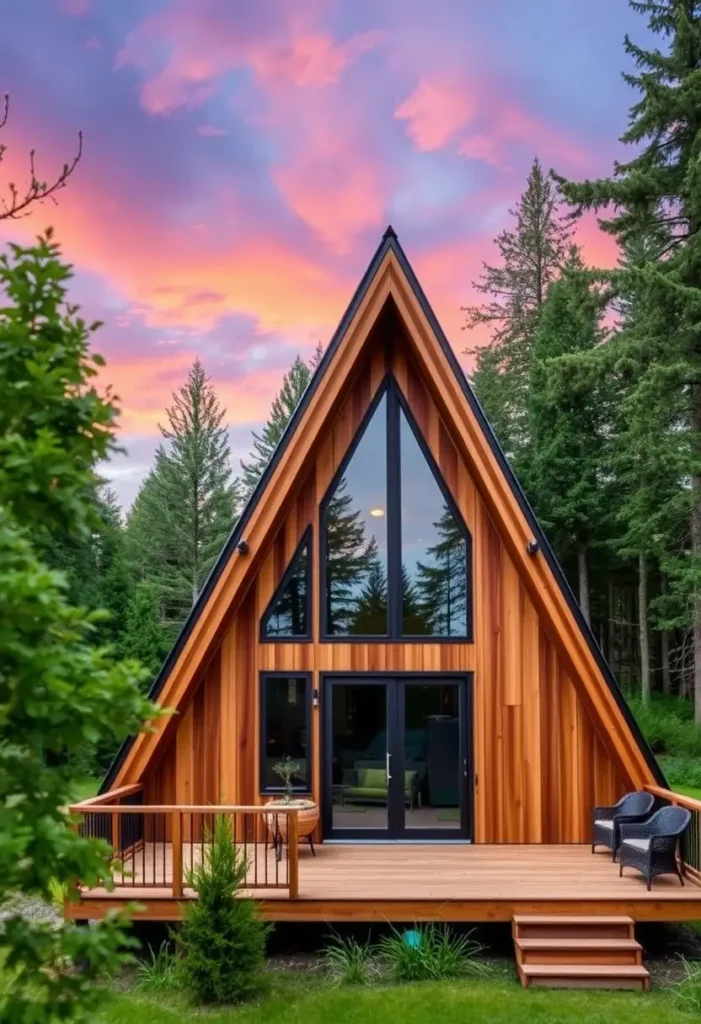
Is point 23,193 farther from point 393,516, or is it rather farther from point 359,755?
point 359,755

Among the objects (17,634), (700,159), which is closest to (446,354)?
(17,634)

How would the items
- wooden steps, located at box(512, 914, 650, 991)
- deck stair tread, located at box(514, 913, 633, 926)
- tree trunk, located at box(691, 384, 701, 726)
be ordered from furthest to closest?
tree trunk, located at box(691, 384, 701, 726) < deck stair tread, located at box(514, 913, 633, 926) < wooden steps, located at box(512, 914, 650, 991)

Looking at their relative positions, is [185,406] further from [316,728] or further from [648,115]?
[316,728]

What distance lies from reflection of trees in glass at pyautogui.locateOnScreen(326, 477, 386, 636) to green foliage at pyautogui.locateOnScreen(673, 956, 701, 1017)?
4.88 m

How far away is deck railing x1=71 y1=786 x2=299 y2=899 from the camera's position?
7.60 metres

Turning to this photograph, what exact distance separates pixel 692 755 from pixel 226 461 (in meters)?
17.9

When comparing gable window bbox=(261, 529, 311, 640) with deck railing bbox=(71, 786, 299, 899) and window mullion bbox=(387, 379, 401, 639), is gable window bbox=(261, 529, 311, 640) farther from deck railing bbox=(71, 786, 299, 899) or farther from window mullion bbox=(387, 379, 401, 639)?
deck railing bbox=(71, 786, 299, 899)

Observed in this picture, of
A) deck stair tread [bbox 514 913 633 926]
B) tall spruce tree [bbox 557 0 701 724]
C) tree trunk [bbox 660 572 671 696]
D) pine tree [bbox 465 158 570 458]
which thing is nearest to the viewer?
deck stair tread [bbox 514 913 633 926]

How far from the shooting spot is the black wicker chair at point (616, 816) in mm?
9016

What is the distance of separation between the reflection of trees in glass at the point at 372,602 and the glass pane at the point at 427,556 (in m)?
0.25

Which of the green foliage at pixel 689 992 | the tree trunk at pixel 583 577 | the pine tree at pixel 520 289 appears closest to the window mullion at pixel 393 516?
the green foliage at pixel 689 992

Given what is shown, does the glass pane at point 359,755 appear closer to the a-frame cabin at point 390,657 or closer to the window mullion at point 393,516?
the a-frame cabin at point 390,657

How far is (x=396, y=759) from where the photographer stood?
32.6ft

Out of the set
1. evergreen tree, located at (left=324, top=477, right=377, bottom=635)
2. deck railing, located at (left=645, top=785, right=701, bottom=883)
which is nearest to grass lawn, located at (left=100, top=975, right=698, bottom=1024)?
deck railing, located at (left=645, top=785, right=701, bottom=883)
